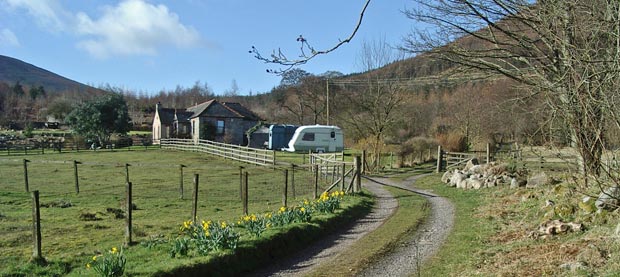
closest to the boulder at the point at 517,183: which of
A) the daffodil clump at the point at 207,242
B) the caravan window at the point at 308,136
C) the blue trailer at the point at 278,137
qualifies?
the daffodil clump at the point at 207,242

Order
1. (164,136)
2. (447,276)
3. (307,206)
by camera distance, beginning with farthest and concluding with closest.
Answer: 1. (164,136)
2. (307,206)
3. (447,276)

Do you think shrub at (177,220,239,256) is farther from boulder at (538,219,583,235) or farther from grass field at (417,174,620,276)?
boulder at (538,219,583,235)

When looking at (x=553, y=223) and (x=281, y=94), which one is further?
(x=281, y=94)

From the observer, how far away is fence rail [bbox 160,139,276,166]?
3033 centimetres

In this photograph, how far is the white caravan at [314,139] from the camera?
127 ft

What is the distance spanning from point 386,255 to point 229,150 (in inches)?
1114

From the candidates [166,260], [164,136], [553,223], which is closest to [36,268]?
[166,260]

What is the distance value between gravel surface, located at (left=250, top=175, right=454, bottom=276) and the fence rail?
1698 cm

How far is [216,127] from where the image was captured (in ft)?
157

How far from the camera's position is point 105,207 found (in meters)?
13.6

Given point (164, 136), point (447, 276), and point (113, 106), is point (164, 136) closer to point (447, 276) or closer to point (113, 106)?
point (113, 106)

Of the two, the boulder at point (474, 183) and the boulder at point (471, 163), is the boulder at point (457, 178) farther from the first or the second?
the boulder at point (471, 163)

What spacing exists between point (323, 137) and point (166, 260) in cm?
3218

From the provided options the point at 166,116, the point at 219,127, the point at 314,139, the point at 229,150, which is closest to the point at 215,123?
the point at 219,127
